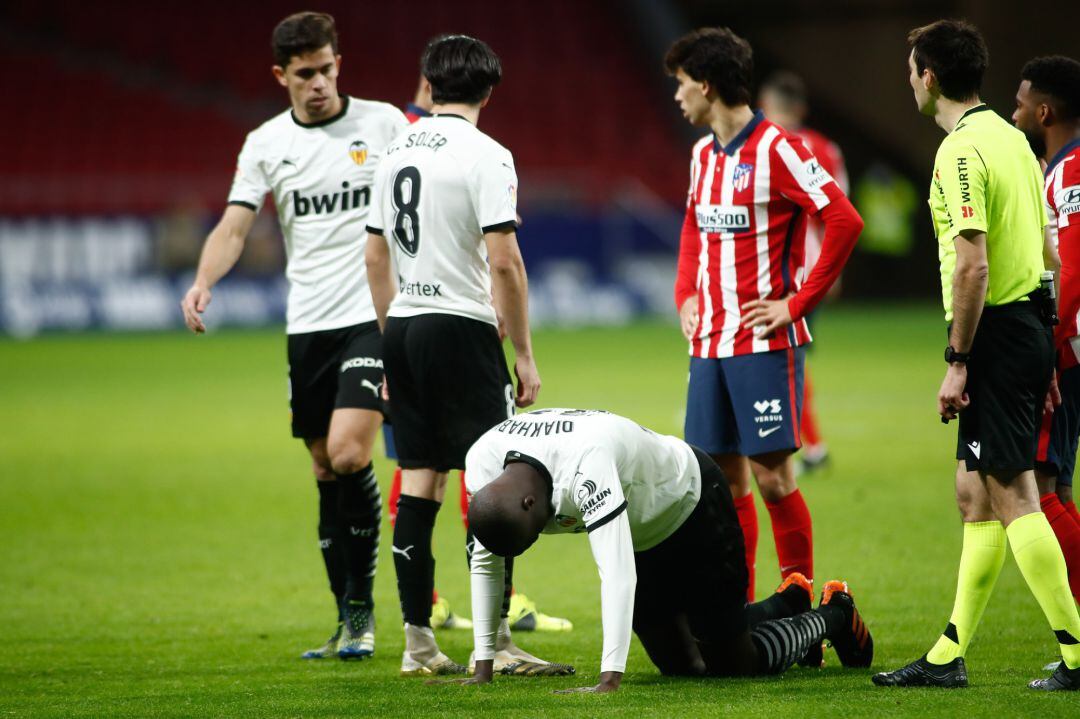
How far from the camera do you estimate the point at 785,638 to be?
502cm

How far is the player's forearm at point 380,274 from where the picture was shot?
214 inches

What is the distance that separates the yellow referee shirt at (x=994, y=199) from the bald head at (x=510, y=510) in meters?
1.51

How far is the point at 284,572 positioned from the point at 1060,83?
4618mm

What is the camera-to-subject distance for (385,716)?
14.6 feet

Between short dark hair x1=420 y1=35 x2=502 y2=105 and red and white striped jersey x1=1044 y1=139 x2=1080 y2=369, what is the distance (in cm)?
207

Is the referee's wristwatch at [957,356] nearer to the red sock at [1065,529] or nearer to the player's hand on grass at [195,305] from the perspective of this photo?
the red sock at [1065,529]

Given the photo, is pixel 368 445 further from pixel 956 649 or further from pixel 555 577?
pixel 956 649

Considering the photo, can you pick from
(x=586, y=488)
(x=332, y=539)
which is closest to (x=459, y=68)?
(x=586, y=488)

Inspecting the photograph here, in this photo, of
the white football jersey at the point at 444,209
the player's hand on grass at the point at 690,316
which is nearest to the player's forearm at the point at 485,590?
the white football jersey at the point at 444,209

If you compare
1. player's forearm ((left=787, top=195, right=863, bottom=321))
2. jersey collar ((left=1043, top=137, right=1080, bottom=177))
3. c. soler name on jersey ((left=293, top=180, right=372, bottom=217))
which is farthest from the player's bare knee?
jersey collar ((left=1043, top=137, right=1080, bottom=177))

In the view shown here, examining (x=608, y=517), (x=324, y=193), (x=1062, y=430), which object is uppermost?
(x=324, y=193)

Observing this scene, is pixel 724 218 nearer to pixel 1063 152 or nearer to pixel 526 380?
pixel 526 380

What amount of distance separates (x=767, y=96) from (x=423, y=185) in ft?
19.3

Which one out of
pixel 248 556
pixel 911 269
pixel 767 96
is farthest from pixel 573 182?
pixel 248 556
